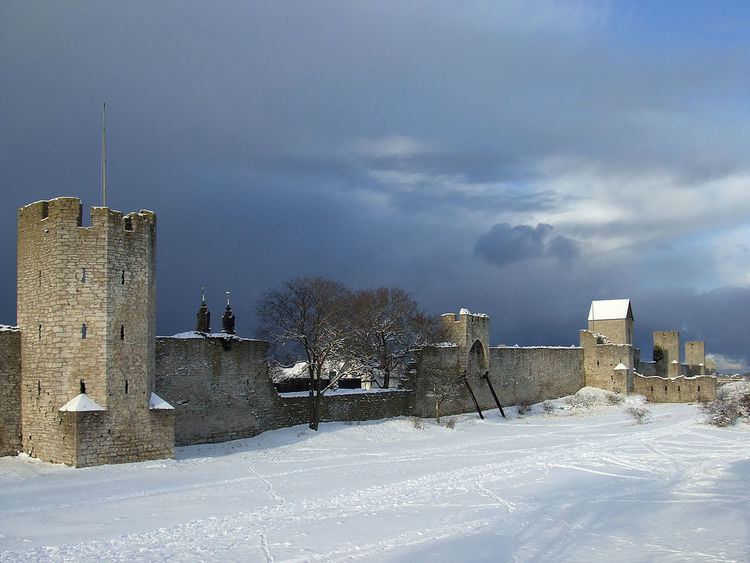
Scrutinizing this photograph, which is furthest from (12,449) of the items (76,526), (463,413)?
(463,413)

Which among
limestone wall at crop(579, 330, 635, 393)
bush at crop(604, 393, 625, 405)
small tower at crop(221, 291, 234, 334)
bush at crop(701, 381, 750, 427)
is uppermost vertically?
small tower at crop(221, 291, 234, 334)

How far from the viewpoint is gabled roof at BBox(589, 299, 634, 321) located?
229 ft

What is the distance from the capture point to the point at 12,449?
22.7 meters

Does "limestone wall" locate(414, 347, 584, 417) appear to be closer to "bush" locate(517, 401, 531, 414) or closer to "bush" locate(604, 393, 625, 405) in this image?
"bush" locate(517, 401, 531, 414)

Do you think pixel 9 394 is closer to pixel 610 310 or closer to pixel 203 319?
pixel 203 319

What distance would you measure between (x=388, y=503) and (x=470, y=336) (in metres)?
25.8

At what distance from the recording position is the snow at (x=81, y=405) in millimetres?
21562

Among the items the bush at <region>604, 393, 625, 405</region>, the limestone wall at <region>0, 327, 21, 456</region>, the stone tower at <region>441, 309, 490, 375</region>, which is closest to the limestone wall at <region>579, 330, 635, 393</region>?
the bush at <region>604, 393, 625, 405</region>

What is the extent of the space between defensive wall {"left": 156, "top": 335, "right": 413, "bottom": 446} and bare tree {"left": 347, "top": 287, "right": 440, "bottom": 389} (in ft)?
32.7

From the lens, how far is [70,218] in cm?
2259

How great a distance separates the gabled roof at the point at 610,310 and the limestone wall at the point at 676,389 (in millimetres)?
14947

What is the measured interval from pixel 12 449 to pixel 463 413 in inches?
991

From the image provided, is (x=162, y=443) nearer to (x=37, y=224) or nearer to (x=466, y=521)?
(x=37, y=224)

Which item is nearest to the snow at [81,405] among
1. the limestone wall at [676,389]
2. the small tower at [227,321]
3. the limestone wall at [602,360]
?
the small tower at [227,321]
